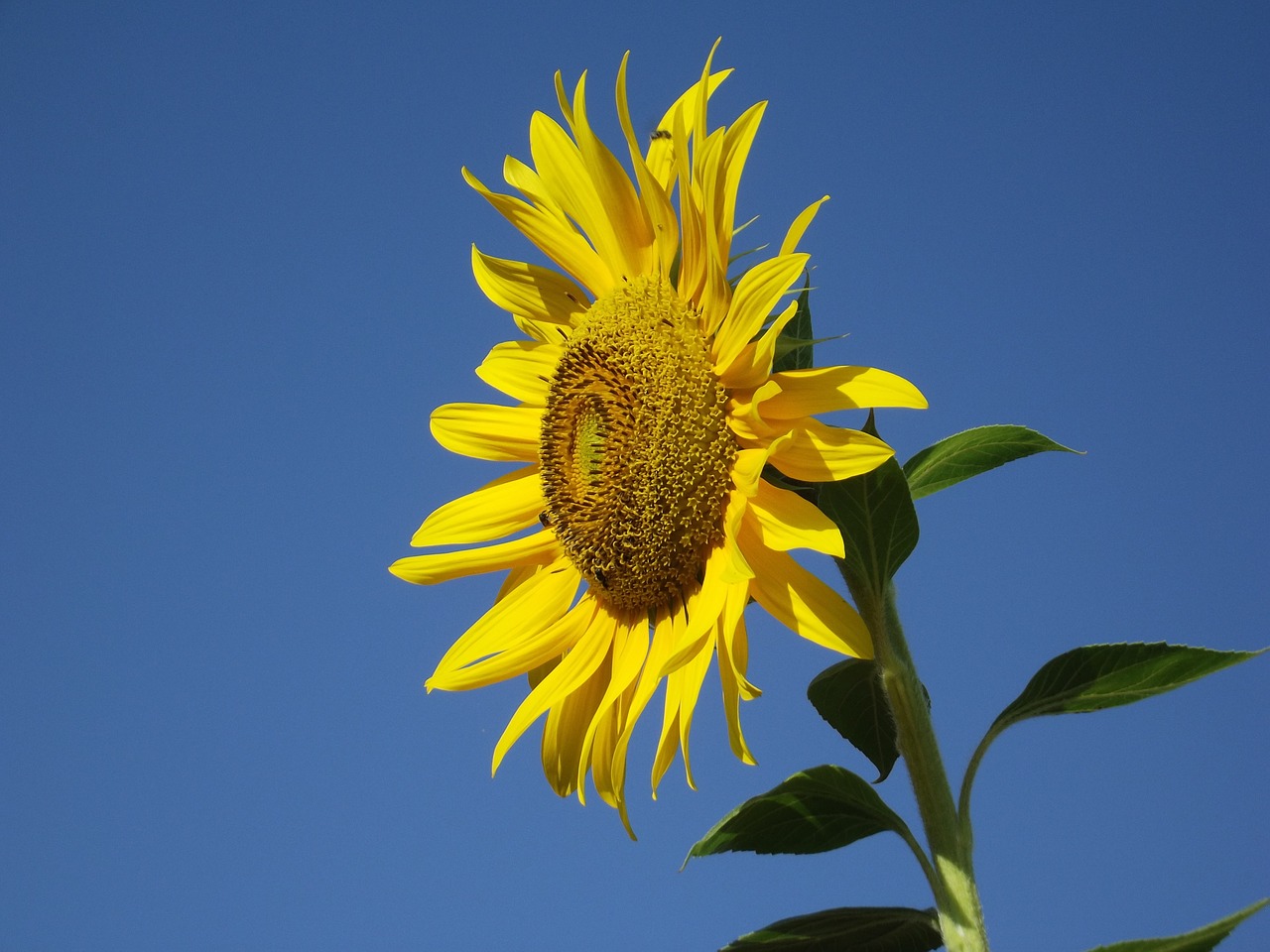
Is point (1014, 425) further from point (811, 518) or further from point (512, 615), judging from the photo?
point (512, 615)

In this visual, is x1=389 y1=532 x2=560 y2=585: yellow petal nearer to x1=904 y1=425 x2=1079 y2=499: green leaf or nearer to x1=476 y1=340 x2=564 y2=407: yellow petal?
x1=476 y1=340 x2=564 y2=407: yellow petal

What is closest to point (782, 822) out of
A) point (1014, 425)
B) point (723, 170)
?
point (1014, 425)

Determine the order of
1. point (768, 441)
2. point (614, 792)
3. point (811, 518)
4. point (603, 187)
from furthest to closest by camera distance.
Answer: point (603, 187) < point (614, 792) < point (768, 441) < point (811, 518)

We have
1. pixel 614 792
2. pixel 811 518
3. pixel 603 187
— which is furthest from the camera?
pixel 603 187

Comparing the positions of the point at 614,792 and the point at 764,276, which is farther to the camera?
the point at 614,792

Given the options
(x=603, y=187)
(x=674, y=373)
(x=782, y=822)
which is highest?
(x=603, y=187)
